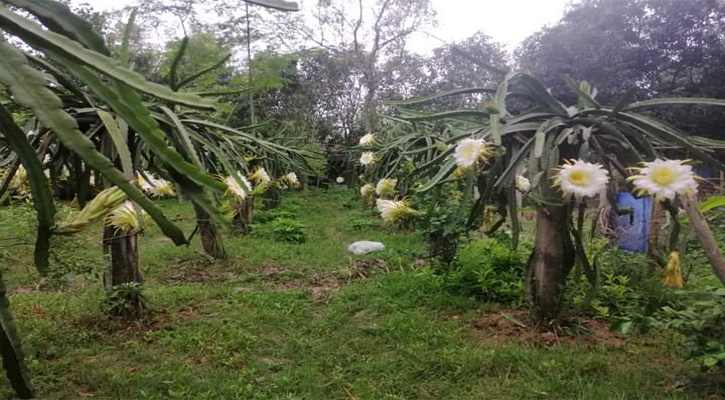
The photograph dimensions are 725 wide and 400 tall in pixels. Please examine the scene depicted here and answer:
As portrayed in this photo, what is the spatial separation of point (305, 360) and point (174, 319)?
98 centimetres

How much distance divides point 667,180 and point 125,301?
2663 millimetres

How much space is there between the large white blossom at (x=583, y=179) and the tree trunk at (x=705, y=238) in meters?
0.29

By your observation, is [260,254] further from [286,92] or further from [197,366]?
[286,92]

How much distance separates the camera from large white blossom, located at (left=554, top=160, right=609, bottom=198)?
5.37 feet

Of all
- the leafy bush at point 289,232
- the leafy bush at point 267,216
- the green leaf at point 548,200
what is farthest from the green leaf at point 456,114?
the leafy bush at point 267,216

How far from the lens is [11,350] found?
53.1 inches

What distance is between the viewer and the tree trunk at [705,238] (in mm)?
1619

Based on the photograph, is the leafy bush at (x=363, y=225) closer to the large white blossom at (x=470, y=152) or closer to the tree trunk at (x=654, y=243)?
the tree trunk at (x=654, y=243)

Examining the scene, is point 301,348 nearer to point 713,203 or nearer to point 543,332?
point 543,332

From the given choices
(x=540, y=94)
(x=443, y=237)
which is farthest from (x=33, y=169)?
(x=443, y=237)

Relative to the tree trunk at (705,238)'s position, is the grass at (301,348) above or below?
below

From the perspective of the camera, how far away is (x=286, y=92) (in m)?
13.2

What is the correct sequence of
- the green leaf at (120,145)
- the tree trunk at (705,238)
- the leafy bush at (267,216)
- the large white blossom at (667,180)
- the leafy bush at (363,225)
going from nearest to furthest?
the green leaf at (120,145) < the large white blossom at (667,180) < the tree trunk at (705,238) < the leafy bush at (363,225) < the leafy bush at (267,216)

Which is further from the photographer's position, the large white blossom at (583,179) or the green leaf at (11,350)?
the large white blossom at (583,179)
